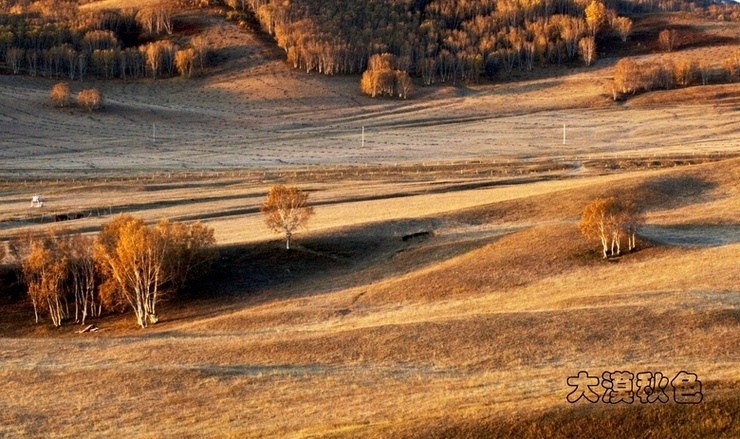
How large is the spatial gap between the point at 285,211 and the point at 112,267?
1402 cm

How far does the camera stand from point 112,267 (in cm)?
5356

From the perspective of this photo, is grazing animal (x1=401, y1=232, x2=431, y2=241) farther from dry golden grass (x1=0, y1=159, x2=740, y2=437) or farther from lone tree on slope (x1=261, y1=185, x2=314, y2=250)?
lone tree on slope (x1=261, y1=185, x2=314, y2=250)

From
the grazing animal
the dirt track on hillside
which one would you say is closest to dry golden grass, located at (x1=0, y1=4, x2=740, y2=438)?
the grazing animal

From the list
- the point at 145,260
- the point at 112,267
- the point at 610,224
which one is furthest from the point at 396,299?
the point at 112,267

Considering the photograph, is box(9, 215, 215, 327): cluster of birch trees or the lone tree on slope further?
the lone tree on slope

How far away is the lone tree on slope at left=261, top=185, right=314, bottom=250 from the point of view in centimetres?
6247

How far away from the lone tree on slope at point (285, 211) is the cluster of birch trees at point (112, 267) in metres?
5.59

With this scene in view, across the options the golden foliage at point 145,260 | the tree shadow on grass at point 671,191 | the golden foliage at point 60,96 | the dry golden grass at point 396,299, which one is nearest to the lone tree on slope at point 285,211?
the dry golden grass at point 396,299

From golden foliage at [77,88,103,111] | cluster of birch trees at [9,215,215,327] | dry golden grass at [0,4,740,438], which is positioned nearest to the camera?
dry golden grass at [0,4,740,438]

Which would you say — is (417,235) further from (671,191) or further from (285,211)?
(671,191)

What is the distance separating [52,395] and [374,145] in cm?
9974

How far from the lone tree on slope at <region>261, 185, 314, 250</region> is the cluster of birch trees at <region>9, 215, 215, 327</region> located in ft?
18.3

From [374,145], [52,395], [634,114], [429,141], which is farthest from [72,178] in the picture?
[634,114]

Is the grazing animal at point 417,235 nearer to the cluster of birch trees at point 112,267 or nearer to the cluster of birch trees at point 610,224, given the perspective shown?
the cluster of birch trees at point 610,224
